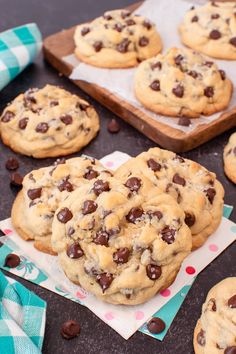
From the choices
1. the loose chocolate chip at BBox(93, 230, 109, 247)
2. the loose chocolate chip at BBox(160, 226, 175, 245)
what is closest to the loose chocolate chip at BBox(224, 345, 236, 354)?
the loose chocolate chip at BBox(160, 226, 175, 245)

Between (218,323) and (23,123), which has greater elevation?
(23,123)

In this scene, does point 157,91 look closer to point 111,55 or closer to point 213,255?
point 111,55

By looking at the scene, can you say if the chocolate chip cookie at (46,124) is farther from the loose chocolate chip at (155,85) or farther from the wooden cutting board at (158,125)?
the loose chocolate chip at (155,85)

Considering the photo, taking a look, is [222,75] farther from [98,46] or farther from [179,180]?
[179,180]

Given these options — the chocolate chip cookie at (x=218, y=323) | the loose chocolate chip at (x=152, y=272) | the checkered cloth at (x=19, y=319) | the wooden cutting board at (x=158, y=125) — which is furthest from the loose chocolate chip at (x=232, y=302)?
the wooden cutting board at (x=158, y=125)

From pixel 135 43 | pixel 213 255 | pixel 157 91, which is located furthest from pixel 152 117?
pixel 213 255

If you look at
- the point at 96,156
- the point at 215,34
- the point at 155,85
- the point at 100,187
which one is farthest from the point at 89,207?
the point at 215,34

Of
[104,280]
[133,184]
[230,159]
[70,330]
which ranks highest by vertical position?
[133,184]

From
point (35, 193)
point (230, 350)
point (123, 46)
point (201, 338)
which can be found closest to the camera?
point (230, 350)
